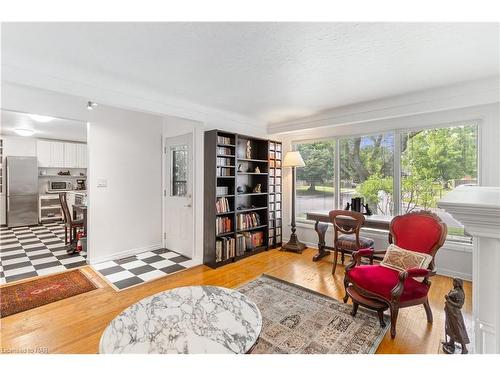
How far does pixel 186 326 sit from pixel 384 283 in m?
1.67

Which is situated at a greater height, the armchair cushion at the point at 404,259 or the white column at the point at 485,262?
the white column at the point at 485,262

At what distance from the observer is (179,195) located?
405 centimetres

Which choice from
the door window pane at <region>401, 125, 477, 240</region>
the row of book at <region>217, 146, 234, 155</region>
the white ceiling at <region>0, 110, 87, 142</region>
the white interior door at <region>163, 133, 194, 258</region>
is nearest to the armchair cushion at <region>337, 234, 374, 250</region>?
the door window pane at <region>401, 125, 477, 240</region>

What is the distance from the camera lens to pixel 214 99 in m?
3.21

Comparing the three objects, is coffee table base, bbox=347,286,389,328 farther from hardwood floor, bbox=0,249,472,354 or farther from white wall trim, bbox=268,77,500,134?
white wall trim, bbox=268,77,500,134

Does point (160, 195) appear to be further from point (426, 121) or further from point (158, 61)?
point (426, 121)

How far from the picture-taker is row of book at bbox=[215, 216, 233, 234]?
347cm

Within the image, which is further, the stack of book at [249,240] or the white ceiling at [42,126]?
the white ceiling at [42,126]

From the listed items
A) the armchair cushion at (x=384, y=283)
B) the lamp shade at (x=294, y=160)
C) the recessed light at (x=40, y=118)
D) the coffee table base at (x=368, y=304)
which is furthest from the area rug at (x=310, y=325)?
the recessed light at (x=40, y=118)

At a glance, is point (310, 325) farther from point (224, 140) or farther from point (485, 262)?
point (224, 140)

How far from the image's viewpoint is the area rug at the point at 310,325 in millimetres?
1791

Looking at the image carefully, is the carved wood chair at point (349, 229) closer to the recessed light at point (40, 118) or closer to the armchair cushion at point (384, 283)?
the armchair cushion at point (384, 283)

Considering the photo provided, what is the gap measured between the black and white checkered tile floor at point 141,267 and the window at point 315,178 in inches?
96.3

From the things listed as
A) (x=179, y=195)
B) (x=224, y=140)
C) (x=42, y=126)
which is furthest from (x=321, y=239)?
(x=42, y=126)
